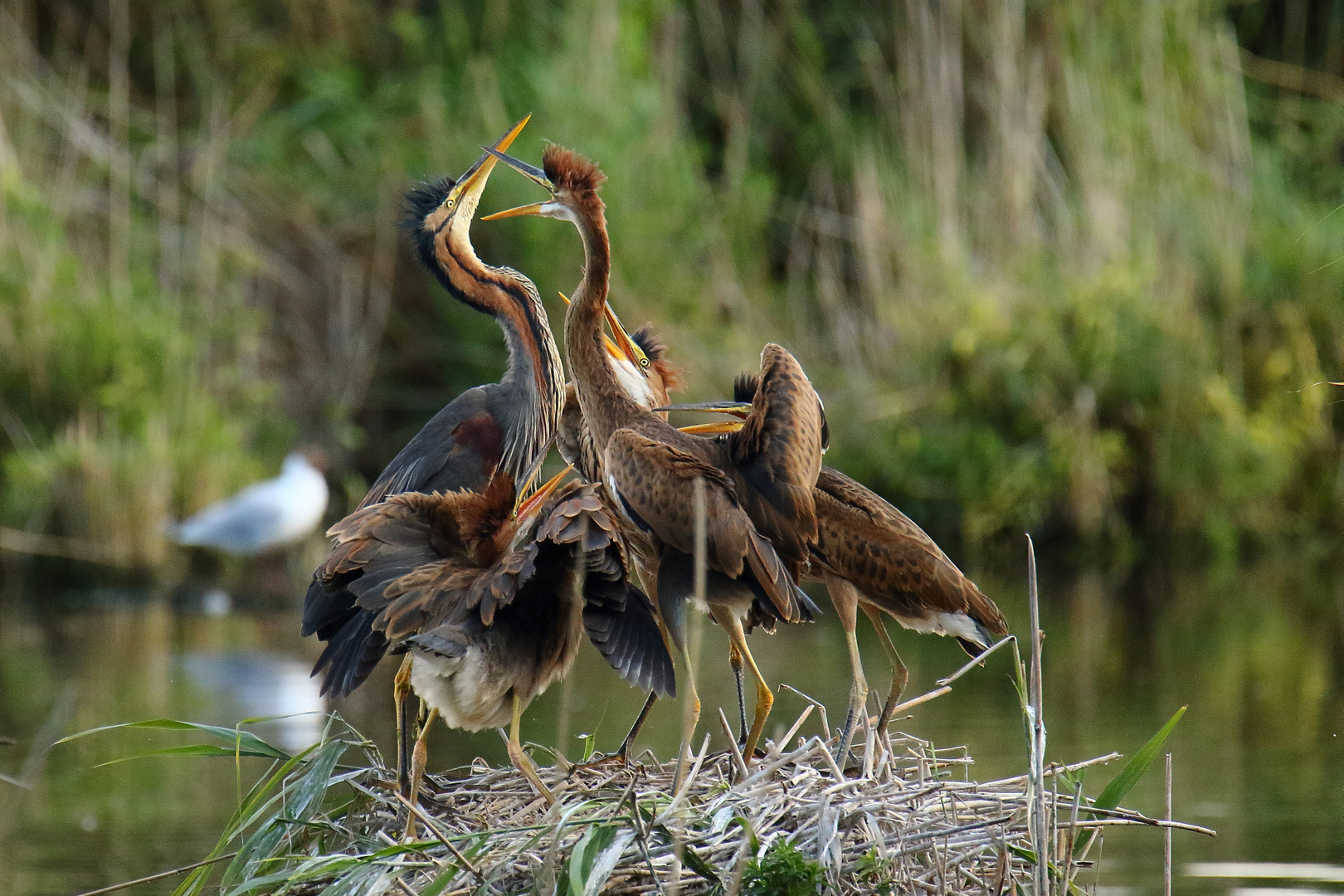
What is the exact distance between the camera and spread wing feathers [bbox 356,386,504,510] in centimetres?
557

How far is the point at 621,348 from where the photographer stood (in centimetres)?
512

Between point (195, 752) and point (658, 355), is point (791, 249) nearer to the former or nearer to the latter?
point (658, 355)

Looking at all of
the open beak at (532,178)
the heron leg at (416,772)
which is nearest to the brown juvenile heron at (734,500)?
the heron leg at (416,772)

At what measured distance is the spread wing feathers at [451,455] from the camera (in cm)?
557

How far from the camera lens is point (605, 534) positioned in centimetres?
373

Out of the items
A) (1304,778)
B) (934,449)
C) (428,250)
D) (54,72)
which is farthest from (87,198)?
(1304,778)

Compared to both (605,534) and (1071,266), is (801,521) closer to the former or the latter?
(605,534)

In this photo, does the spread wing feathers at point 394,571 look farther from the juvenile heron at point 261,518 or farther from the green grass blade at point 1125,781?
the juvenile heron at point 261,518

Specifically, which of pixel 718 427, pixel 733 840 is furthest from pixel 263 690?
pixel 733 840

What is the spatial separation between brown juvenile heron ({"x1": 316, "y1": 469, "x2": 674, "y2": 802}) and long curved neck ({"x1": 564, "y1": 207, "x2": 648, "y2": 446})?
469 mm

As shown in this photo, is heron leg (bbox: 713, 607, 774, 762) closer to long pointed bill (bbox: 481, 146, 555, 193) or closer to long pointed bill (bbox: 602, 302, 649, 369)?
long pointed bill (bbox: 602, 302, 649, 369)

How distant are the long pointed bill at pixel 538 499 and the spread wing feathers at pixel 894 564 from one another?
2.30 feet

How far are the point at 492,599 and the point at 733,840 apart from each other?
0.73 metres

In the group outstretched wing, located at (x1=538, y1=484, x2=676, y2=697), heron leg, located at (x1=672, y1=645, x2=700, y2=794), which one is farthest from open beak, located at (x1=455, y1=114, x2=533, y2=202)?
heron leg, located at (x1=672, y1=645, x2=700, y2=794)
